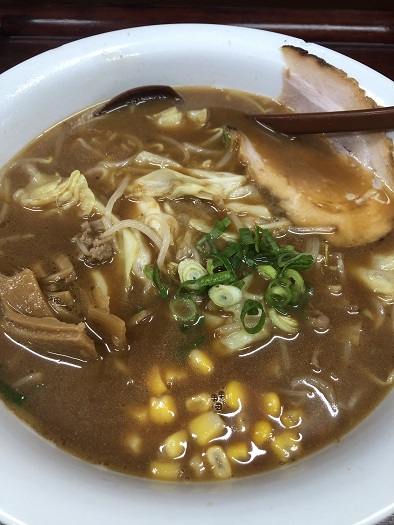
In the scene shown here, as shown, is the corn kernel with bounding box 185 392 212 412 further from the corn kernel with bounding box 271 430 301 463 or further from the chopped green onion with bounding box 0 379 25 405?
the chopped green onion with bounding box 0 379 25 405

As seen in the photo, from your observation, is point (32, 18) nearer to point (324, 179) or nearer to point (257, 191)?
point (257, 191)

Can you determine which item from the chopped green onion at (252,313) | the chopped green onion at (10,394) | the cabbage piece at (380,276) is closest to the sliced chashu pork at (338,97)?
the cabbage piece at (380,276)

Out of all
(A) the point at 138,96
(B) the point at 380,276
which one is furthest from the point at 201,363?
(A) the point at 138,96

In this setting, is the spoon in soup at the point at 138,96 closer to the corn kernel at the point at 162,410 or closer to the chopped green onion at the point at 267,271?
the chopped green onion at the point at 267,271

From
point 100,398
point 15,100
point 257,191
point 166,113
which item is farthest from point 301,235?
point 15,100

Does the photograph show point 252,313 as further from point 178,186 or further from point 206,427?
point 178,186
